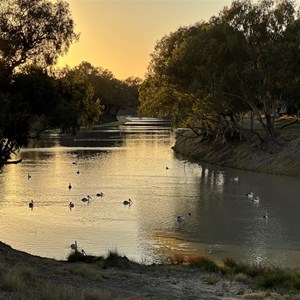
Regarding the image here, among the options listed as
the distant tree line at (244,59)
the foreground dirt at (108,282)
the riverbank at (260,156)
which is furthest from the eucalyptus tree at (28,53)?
the riverbank at (260,156)

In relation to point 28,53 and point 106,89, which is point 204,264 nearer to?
point 28,53

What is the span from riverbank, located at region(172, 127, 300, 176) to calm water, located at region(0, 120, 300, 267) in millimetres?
1871

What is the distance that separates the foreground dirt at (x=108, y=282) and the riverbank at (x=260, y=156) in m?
33.5

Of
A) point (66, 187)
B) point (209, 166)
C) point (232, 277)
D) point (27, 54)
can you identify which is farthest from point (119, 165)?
point (232, 277)

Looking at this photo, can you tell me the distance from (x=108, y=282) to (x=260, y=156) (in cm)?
4153

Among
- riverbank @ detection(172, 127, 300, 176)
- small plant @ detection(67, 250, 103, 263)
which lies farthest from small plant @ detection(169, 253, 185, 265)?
riverbank @ detection(172, 127, 300, 176)

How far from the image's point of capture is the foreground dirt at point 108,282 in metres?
10.9

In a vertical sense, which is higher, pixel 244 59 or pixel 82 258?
pixel 244 59

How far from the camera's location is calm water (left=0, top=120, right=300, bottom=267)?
23.2m

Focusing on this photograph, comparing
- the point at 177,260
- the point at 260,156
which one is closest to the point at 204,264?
the point at 177,260

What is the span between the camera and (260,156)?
54.1 meters

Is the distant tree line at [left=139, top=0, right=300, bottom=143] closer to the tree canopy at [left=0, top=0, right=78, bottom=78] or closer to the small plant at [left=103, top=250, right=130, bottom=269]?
the tree canopy at [left=0, top=0, right=78, bottom=78]

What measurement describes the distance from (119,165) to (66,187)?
14.6 meters

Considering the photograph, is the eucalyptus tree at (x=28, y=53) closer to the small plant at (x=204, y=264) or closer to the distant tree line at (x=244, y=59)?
the small plant at (x=204, y=264)
